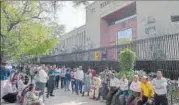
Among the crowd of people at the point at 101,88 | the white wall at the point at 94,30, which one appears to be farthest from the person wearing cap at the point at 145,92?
the white wall at the point at 94,30

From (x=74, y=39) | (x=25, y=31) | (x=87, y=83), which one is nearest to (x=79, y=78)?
(x=87, y=83)

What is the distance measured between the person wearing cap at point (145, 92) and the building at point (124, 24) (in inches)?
242

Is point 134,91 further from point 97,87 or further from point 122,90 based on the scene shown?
point 97,87

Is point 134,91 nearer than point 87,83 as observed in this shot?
Yes

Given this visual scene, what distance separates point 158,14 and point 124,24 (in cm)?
1008

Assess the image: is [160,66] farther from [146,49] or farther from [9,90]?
[9,90]

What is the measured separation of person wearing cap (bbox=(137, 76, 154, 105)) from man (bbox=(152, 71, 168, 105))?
A: 273 mm

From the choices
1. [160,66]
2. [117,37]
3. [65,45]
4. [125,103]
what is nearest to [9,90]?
[125,103]

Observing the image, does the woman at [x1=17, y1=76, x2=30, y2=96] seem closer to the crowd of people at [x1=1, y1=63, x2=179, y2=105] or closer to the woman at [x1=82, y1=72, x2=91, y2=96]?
the crowd of people at [x1=1, y1=63, x2=179, y2=105]

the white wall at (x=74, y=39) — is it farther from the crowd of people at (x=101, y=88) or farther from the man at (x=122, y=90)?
the man at (x=122, y=90)

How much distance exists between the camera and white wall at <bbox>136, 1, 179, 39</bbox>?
77.5ft

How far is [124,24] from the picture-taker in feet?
118

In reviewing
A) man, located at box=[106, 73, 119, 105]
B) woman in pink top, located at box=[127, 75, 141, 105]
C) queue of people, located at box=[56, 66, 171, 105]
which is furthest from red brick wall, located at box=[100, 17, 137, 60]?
woman in pink top, located at box=[127, 75, 141, 105]

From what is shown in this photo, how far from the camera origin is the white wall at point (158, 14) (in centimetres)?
2362
